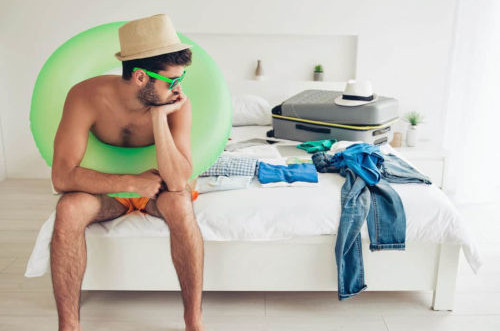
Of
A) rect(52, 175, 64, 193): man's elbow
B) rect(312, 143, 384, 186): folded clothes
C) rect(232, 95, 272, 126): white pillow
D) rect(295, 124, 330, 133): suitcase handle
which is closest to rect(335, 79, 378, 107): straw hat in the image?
rect(295, 124, 330, 133): suitcase handle

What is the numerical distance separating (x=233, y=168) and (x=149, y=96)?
1.72ft

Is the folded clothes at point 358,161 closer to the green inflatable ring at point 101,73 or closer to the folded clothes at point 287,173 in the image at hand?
the folded clothes at point 287,173

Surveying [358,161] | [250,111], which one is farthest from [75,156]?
[250,111]

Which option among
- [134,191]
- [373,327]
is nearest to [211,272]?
[134,191]

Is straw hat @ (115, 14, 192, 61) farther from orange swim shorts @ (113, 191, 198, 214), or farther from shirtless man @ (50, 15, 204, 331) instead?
orange swim shorts @ (113, 191, 198, 214)

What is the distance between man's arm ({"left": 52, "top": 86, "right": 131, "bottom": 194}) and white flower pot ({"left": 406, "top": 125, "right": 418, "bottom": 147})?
7.47ft

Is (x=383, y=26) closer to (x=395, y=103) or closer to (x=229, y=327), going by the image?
(x=395, y=103)

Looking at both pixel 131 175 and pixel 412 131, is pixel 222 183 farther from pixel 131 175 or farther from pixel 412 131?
pixel 412 131

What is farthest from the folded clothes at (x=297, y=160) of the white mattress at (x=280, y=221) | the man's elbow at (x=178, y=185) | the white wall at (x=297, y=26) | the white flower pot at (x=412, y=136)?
the white wall at (x=297, y=26)

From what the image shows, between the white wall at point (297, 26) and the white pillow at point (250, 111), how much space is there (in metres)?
0.54

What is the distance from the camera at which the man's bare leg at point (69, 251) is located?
1722 mm

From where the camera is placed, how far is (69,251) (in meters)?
1.74

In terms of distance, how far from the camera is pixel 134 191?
1754mm

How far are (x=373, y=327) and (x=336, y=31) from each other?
224 cm
